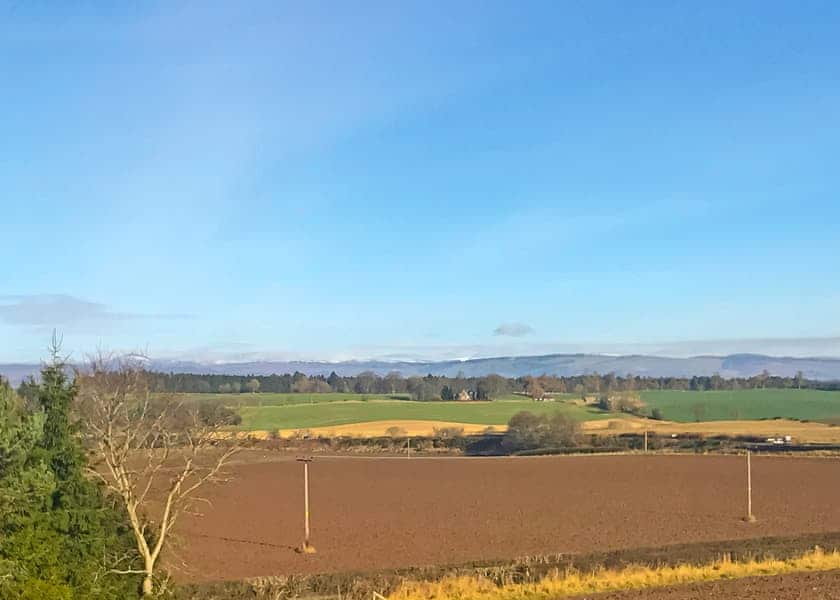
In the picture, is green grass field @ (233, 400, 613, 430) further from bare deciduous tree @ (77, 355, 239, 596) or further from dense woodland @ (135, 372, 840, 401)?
bare deciduous tree @ (77, 355, 239, 596)

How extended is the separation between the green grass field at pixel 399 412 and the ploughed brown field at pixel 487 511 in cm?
4016

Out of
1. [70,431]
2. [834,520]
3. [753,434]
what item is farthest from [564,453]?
[70,431]

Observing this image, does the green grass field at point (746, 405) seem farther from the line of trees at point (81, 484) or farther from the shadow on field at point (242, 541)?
the line of trees at point (81, 484)

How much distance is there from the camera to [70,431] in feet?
54.4

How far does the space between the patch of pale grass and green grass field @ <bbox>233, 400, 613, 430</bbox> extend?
78874 mm

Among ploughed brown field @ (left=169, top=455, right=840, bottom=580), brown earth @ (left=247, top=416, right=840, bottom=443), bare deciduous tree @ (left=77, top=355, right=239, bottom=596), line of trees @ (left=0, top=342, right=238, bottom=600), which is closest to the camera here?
line of trees @ (left=0, top=342, right=238, bottom=600)

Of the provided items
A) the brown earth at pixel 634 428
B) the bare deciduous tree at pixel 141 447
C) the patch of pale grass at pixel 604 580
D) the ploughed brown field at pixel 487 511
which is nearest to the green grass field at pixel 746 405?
the brown earth at pixel 634 428

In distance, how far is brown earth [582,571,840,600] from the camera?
1803 centimetres

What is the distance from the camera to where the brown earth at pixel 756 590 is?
18.0 metres

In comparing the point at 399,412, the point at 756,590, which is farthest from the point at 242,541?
the point at 399,412

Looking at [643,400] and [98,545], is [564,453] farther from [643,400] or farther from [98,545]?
[98,545]

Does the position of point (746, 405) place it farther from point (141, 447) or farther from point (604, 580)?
point (141, 447)

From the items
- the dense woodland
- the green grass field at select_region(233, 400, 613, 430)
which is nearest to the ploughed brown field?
the green grass field at select_region(233, 400, 613, 430)

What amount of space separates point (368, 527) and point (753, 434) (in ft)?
193
